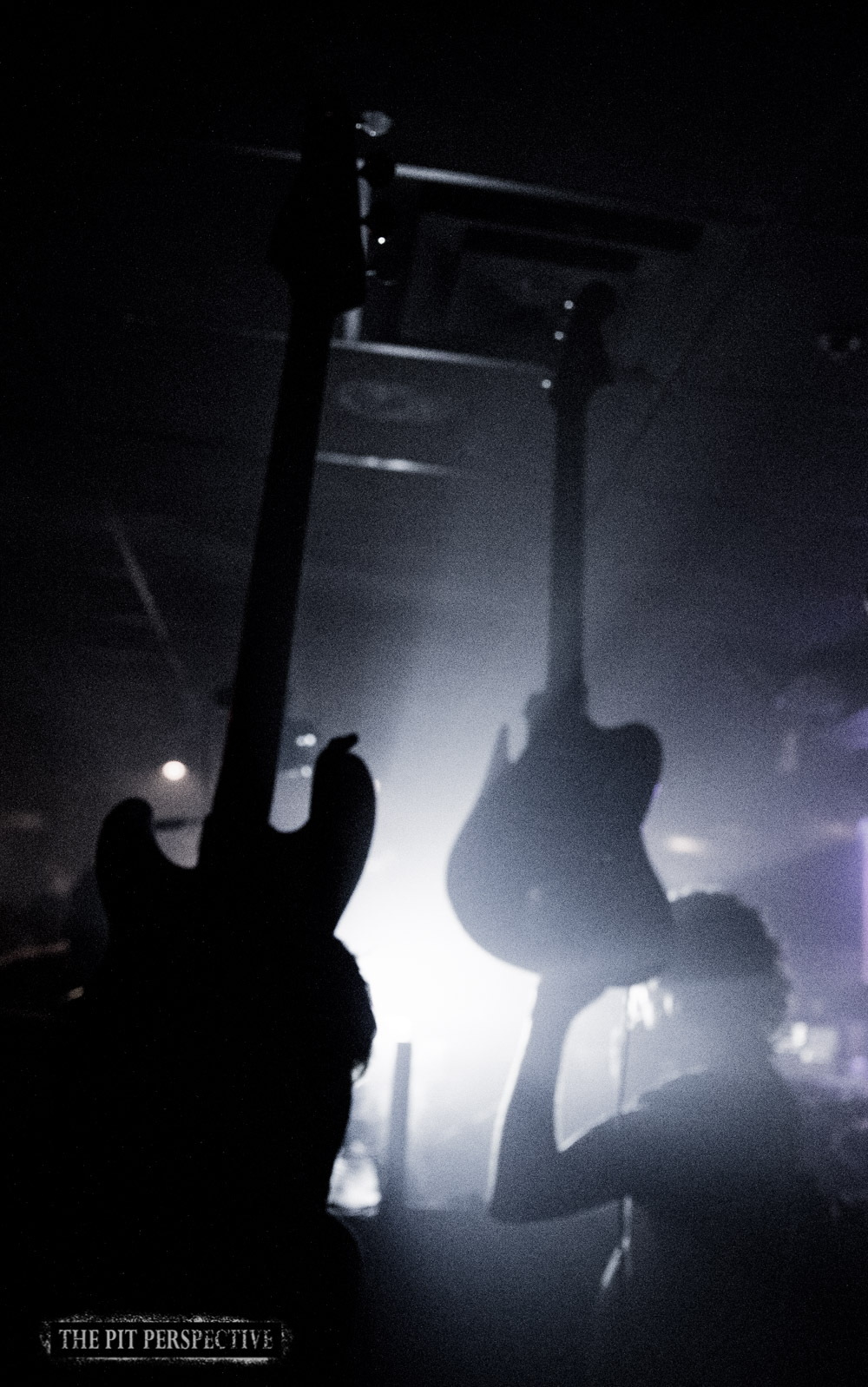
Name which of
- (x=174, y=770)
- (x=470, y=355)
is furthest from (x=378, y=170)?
(x=174, y=770)

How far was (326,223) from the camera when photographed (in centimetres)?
108

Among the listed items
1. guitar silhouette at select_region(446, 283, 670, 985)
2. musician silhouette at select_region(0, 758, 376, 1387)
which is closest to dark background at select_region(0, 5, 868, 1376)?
guitar silhouette at select_region(446, 283, 670, 985)

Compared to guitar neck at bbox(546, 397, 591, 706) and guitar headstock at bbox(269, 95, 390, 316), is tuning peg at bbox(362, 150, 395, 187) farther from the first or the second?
guitar neck at bbox(546, 397, 591, 706)

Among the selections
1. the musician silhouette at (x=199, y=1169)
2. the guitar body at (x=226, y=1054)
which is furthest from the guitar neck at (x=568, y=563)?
the musician silhouette at (x=199, y=1169)

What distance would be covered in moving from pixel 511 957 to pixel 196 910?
1.80ft

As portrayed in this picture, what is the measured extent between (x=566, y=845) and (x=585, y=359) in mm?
855

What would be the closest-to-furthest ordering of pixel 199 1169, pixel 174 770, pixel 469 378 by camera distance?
pixel 199 1169 < pixel 469 378 < pixel 174 770

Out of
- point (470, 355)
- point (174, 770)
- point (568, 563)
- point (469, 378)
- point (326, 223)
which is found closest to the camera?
point (326, 223)

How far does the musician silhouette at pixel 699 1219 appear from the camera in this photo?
3.64ft

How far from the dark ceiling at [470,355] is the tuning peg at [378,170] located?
Result: 0.31 m

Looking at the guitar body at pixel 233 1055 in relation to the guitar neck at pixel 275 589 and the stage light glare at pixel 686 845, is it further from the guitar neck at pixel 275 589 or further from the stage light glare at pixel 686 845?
the stage light glare at pixel 686 845

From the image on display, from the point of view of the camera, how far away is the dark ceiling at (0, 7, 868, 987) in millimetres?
1442

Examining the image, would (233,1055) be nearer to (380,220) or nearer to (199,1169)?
(199,1169)

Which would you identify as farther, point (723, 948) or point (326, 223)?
point (723, 948)
